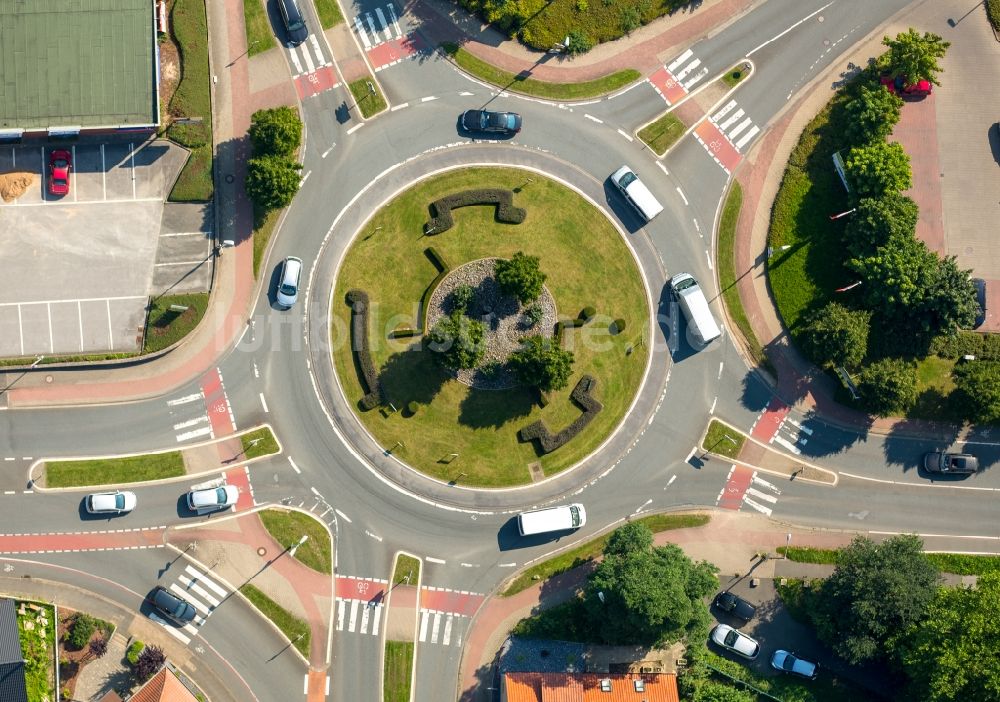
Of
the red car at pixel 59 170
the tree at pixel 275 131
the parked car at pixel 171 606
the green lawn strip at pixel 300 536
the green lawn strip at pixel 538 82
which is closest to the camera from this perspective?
the tree at pixel 275 131

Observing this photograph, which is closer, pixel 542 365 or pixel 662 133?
pixel 542 365

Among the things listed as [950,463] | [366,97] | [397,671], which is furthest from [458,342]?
[950,463]

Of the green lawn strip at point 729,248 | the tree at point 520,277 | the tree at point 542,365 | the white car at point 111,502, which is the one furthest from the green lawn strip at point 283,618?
the green lawn strip at point 729,248

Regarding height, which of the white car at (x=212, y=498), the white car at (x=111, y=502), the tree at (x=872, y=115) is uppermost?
the tree at (x=872, y=115)

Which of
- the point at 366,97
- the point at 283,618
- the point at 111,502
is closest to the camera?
the point at 111,502

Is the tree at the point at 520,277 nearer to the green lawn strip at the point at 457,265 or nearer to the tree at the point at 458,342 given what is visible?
the green lawn strip at the point at 457,265

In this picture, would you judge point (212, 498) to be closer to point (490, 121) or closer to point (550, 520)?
point (550, 520)
